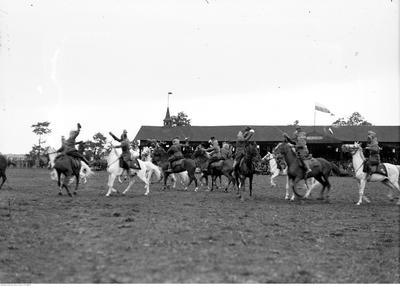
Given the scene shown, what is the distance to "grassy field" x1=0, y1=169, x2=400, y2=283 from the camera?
19.8 feet

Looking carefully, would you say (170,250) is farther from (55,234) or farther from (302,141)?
(302,141)

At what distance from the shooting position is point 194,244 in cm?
779

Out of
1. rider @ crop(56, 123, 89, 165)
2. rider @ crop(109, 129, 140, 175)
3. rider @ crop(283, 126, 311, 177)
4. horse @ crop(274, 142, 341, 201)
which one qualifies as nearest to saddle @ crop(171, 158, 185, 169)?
rider @ crop(109, 129, 140, 175)

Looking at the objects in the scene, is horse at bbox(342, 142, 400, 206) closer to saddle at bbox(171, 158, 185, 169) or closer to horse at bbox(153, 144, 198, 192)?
horse at bbox(153, 144, 198, 192)

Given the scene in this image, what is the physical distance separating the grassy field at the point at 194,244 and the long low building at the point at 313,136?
40329 millimetres

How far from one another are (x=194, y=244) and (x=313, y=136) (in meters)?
46.7

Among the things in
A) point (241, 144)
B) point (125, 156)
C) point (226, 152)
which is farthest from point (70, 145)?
point (226, 152)

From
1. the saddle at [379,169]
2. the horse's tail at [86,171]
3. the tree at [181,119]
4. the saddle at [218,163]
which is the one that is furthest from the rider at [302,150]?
the tree at [181,119]

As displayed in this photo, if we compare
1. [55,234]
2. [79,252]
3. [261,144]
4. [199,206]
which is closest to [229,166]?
[199,206]

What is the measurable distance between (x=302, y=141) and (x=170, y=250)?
960 cm

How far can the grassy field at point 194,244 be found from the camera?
6.03 meters

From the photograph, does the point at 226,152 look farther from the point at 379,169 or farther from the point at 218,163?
the point at 379,169

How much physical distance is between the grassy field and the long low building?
40329mm

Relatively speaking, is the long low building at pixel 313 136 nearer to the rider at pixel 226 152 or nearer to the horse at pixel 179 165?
the horse at pixel 179 165
